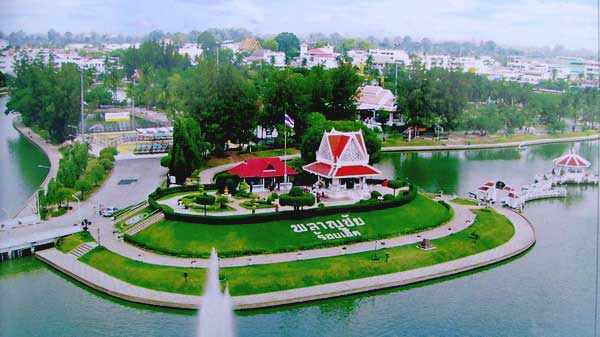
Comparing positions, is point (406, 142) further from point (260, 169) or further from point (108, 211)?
point (108, 211)

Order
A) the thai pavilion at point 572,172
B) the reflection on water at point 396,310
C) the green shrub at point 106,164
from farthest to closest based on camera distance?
the thai pavilion at point 572,172
the green shrub at point 106,164
the reflection on water at point 396,310

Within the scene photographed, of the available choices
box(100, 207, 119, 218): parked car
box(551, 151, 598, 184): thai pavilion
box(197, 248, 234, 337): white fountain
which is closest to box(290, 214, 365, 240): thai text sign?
box(197, 248, 234, 337): white fountain

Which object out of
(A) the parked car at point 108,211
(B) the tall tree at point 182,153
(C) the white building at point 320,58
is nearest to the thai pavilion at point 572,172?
(B) the tall tree at point 182,153

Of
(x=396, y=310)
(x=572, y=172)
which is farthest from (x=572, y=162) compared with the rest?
(x=396, y=310)

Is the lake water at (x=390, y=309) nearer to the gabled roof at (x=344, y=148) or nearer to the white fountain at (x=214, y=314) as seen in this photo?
the white fountain at (x=214, y=314)

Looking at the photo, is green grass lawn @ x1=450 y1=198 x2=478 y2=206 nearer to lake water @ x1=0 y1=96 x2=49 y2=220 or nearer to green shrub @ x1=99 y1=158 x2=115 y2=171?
green shrub @ x1=99 y1=158 x2=115 y2=171

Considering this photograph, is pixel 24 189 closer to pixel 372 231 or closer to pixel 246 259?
pixel 246 259
